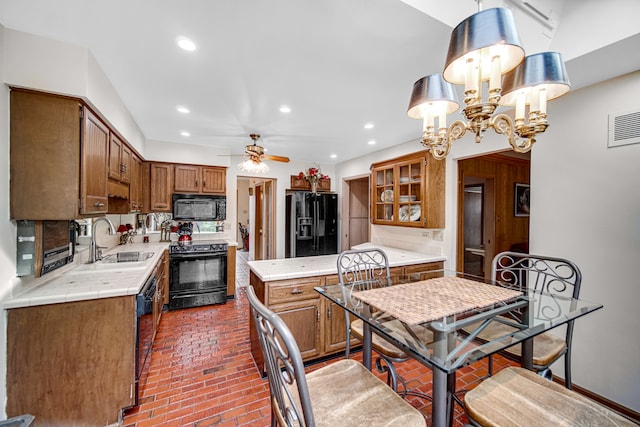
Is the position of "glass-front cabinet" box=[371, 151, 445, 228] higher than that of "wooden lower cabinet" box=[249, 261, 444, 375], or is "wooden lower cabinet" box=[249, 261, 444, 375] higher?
"glass-front cabinet" box=[371, 151, 445, 228]

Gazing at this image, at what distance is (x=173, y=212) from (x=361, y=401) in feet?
12.7

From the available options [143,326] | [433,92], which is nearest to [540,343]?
[433,92]

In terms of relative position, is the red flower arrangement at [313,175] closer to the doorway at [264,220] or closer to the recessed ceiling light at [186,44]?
the doorway at [264,220]

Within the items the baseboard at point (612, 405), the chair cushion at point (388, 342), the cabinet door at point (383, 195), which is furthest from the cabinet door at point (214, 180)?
the baseboard at point (612, 405)

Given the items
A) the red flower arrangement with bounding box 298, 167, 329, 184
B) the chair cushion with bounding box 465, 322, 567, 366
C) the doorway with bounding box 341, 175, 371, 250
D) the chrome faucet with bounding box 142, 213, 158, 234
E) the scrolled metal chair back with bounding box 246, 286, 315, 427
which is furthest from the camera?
the doorway with bounding box 341, 175, 371, 250

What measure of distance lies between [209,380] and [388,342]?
62.3 inches

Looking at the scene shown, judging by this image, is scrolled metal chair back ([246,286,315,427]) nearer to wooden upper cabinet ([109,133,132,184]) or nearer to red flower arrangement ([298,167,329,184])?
wooden upper cabinet ([109,133,132,184])

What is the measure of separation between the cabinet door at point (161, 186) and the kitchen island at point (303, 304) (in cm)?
236

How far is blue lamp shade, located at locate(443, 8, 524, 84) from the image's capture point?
1011 millimetres

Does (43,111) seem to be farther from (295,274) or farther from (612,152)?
(612,152)

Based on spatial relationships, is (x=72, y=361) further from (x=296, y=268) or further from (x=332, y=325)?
(x=332, y=325)

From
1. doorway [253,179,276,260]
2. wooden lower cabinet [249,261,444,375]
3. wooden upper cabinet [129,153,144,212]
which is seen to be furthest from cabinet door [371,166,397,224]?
wooden upper cabinet [129,153,144,212]

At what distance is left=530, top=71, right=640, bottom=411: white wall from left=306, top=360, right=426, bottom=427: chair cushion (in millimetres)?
1951

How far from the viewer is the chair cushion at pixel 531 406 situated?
102cm
